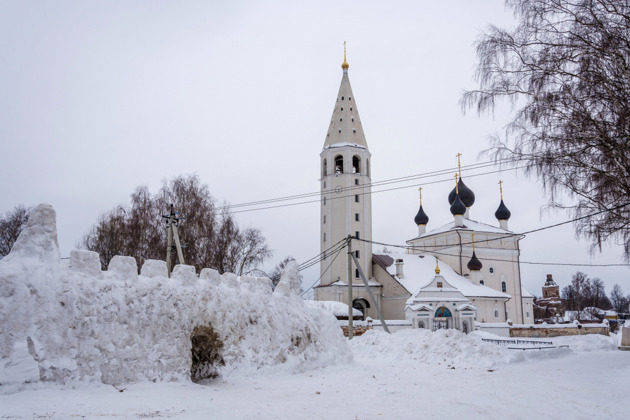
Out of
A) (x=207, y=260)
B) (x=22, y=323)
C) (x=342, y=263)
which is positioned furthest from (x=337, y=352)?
(x=342, y=263)

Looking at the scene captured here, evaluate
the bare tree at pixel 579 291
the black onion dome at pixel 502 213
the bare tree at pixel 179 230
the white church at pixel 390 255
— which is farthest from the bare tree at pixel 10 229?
the bare tree at pixel 579 291

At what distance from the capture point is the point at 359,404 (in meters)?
7.89

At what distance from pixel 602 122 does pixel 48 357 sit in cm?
1134

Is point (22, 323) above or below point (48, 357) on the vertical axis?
above

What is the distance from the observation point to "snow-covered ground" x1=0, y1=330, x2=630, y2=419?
6.59 m

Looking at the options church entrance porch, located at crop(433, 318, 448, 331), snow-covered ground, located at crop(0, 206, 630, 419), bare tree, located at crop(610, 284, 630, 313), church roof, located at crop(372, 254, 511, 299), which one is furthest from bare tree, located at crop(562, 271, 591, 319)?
snow-covered ground, located at crop(0, 206, 630, 419)

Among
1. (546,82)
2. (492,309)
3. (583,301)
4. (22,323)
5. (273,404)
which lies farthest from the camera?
(583,301)

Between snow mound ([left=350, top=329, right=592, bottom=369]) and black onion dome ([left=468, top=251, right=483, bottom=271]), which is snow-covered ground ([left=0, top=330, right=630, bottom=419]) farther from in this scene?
black onion dome ([left=468, top=251, right=483, bottom=271])

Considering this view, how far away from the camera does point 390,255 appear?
46062mm

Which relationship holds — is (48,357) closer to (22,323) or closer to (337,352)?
(22,323)

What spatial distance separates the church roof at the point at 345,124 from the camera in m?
43.8

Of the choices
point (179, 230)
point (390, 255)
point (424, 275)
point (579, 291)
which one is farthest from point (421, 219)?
point (579, 291)

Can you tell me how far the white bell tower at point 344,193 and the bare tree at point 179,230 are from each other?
41.7 feet

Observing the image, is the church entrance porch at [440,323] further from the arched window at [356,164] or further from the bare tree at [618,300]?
the bare tree at [618,300]
